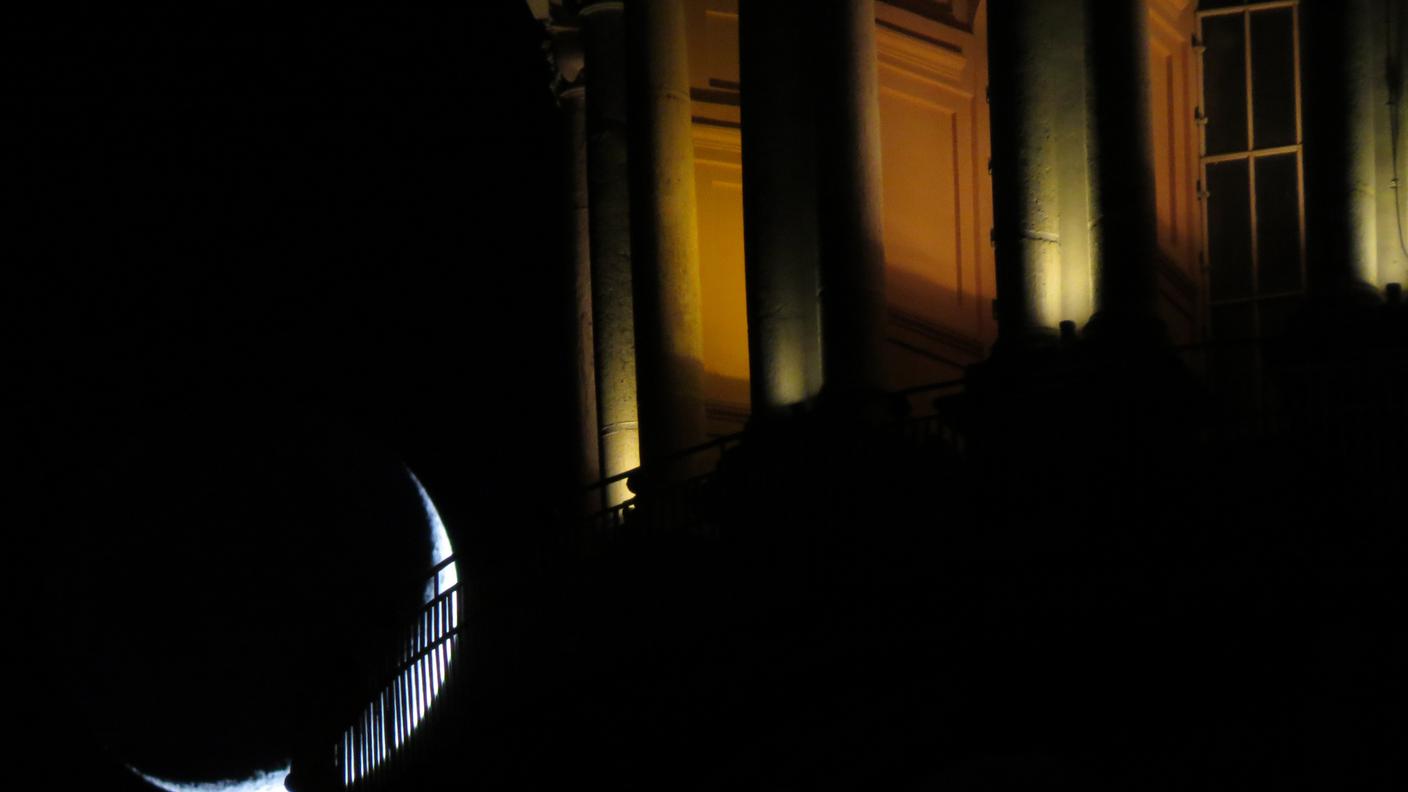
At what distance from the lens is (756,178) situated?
25094 millimetres

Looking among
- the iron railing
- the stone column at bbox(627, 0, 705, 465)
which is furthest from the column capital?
the iron railing

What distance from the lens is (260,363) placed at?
4019 cm

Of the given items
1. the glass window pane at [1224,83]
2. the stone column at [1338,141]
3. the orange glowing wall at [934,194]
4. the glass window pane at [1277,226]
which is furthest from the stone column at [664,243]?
the stone column at [1338,141]

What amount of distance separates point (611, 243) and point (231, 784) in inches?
557

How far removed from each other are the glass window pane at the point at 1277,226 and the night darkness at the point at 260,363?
13.1 metres

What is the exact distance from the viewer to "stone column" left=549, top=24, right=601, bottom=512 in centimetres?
3219

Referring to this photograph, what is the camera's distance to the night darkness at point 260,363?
38938mm

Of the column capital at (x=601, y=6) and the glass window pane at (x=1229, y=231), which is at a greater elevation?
the column capital at (x=601, y=6)

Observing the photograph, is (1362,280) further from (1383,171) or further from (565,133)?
(565,133)

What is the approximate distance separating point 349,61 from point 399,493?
7761 millimetres

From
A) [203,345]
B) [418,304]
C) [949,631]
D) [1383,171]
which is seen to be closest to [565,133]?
[418,304]

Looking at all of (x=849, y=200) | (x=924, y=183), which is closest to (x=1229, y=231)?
(x=924, y=183)

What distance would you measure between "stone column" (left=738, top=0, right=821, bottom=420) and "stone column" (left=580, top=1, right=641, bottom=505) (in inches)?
185

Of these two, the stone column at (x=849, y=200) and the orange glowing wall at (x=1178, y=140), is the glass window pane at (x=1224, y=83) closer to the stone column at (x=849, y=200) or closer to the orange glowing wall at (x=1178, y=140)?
the orange glowing wall at (x=1178, y=140)
